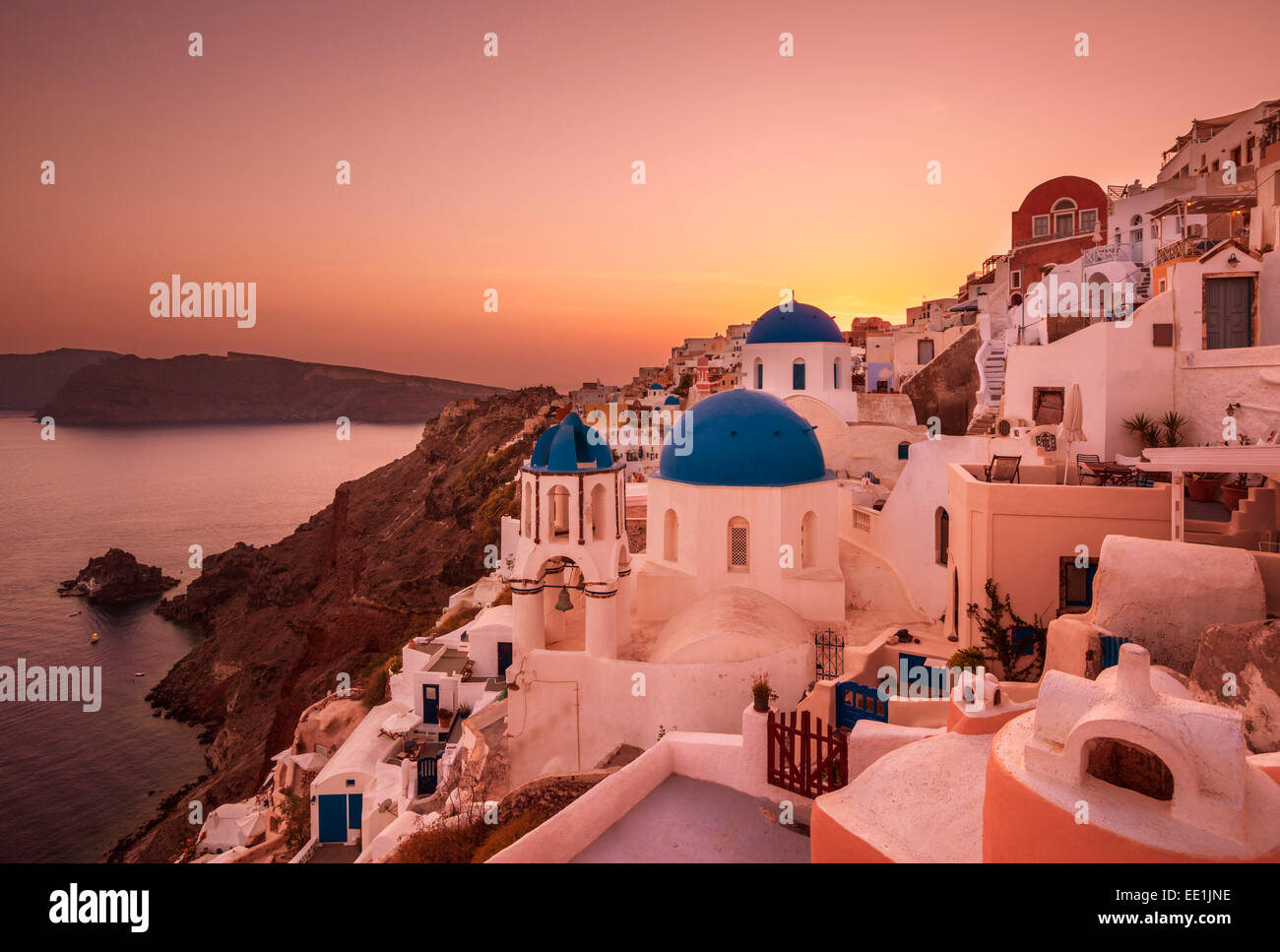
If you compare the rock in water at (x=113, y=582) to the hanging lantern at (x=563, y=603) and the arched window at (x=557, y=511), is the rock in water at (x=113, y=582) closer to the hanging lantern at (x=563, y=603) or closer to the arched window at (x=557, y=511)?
the hanging lantern at (x=563, y=603)

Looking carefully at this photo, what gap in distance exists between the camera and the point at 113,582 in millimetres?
61562

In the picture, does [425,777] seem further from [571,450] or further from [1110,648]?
[1110,648]

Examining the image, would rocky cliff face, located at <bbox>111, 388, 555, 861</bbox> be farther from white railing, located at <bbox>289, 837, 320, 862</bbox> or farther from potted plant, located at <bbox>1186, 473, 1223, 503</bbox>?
potted plant, located at <bbox>1186, 473, 1223, 503</bbox>

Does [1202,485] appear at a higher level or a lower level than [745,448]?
lower

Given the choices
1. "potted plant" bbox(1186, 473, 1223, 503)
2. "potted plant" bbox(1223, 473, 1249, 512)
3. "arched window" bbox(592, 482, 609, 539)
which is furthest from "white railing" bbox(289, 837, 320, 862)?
"potted plant" bbox(1223, 473, 1249, 512)

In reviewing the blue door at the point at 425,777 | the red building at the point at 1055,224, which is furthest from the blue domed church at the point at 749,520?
the red building at the point at 1055,224

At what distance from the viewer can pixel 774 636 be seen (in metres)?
12.5

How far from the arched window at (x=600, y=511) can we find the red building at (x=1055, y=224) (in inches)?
838

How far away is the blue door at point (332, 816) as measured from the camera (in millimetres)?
21719

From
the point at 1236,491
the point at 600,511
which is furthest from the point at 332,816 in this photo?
the point at 1236,491

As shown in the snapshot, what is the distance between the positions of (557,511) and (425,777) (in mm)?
11148
